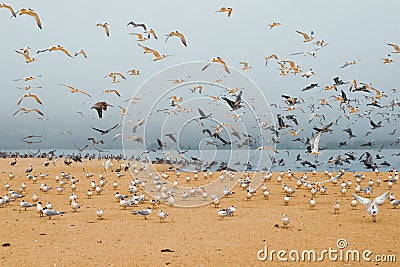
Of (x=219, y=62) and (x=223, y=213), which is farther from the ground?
(x=219, y=62)

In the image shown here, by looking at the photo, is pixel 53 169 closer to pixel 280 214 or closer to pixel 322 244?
pixel 280 214

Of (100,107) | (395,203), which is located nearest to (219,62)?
(100,107)

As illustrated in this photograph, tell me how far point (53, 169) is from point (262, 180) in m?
20.3

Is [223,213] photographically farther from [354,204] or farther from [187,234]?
[354,204]

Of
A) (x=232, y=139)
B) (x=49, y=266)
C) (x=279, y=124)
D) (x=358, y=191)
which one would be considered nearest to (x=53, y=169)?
(x=232, y=139)

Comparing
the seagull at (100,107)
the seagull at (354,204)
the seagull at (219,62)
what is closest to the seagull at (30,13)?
the seagull at (100,107)

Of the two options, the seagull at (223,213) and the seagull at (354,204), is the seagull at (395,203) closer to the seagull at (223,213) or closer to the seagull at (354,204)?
the seagull at (354,204)

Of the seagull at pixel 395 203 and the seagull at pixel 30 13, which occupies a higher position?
the seagull at pixel 30 13

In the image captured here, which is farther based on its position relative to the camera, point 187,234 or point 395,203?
point 395,203

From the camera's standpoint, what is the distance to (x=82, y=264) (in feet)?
29.5

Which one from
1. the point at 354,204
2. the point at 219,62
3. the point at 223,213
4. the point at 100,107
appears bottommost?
the point at 354,204

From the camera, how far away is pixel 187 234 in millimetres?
12023

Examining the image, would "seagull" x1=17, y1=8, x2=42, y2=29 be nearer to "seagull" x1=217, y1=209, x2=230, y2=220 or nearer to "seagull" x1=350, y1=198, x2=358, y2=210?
"seagull" x1=217, y1=209, x2=230, y2=220

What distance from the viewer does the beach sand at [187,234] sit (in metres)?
9.50
